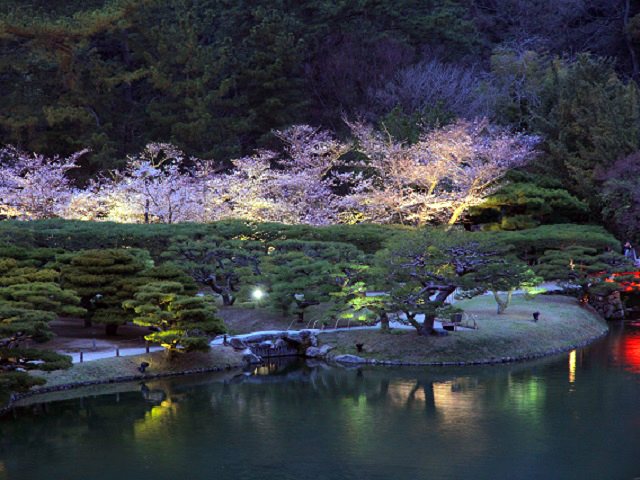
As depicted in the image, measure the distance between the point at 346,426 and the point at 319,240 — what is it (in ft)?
54.9

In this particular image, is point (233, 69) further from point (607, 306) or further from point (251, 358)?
point (251, 358)

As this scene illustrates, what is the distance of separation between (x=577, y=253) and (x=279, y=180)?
43.4ft

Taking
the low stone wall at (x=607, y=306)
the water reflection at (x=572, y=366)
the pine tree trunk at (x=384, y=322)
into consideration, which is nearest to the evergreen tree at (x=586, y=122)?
the low stone wall at (x=607, y=306)

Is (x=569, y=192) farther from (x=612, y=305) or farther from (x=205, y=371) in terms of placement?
(x=205, y=371)

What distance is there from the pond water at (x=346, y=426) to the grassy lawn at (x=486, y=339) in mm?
988

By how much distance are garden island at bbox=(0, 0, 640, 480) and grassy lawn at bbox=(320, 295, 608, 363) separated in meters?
0.09

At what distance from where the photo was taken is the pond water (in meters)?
16.9

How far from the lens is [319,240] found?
36.2 meters

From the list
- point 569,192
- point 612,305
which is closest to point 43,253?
point 612,305

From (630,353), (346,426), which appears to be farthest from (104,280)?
(630,353)

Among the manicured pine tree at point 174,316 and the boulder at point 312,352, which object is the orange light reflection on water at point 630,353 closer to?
the boulder at point 312,352

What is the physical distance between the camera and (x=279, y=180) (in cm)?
4181

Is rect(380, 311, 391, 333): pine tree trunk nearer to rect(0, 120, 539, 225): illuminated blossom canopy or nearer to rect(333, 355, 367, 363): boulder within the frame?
rect(333, 355, 367, 363): boulder

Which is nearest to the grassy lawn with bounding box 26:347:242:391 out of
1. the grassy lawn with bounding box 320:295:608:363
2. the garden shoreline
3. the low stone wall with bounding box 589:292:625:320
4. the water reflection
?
the garden shoreline
